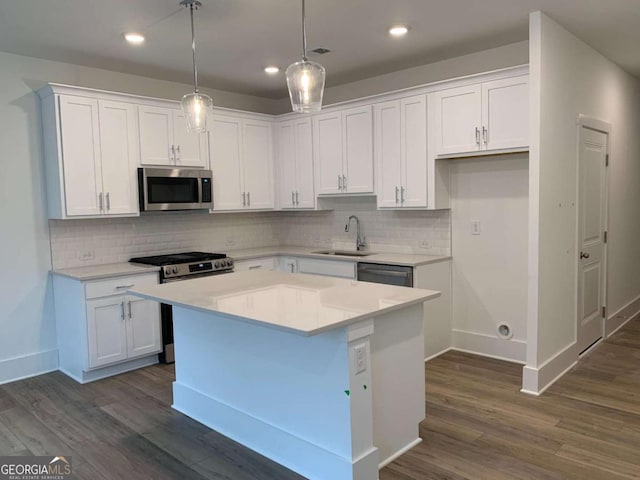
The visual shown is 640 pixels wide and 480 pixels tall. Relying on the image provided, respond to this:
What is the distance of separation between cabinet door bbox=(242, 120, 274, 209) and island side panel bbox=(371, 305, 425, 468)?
10.2 feet

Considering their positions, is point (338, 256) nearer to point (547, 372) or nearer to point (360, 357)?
point (547, 372)

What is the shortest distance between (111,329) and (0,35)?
94.1 inches

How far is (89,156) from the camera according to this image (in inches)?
166

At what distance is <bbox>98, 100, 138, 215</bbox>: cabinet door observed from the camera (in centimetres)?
431

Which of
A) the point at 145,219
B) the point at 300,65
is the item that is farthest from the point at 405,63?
the point at 145,219

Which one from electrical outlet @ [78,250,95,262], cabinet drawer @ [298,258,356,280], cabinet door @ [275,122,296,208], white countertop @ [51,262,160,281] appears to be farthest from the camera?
cabinet door @ [275,122,296,208]

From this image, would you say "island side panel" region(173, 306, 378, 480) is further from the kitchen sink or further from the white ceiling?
the kitchen sink

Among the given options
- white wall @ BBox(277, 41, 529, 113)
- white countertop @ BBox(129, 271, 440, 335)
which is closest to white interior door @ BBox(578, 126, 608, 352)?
white wall @ BBox(277, 41, 529, 113)

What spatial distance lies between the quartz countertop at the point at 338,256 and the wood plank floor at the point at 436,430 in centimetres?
95

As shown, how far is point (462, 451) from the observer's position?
284 centimetres

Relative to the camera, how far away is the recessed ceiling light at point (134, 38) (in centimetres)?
368

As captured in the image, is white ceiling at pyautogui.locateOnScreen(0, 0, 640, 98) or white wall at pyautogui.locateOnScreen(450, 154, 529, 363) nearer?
white ceiling at pyautogui.locateOnScreen(0, 0, 640, 98)

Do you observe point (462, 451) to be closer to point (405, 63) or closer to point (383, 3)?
point (383, 3)

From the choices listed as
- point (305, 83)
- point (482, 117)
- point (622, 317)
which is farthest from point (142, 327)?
point (622, 317)
